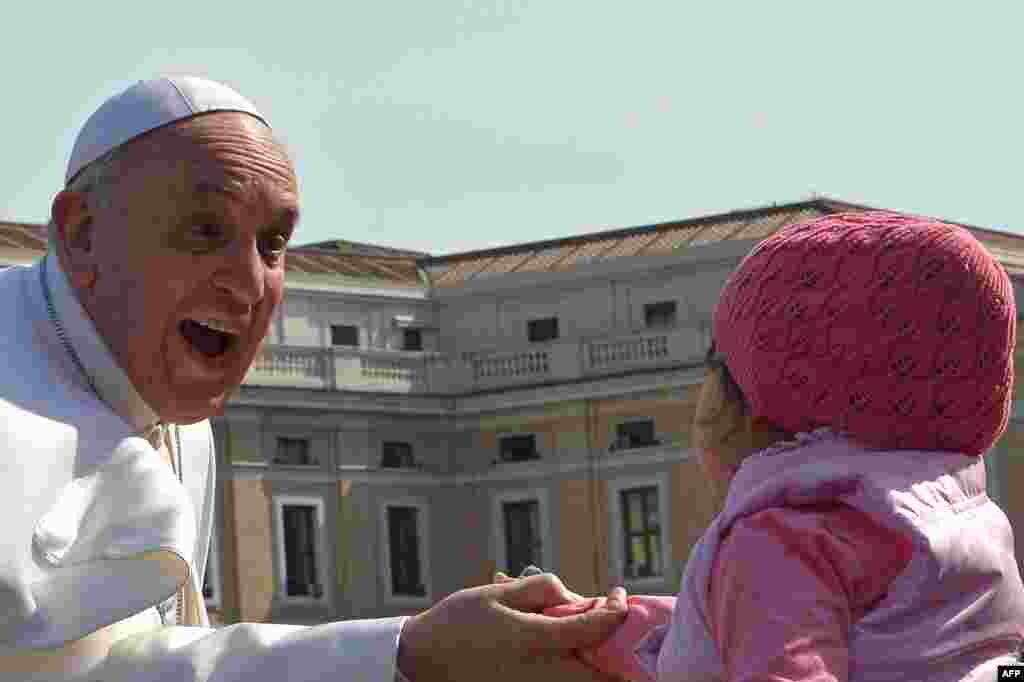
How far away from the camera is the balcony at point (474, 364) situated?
4272cm

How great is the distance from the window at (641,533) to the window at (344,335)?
4717 millimetres

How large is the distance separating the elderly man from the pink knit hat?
1.07 ft

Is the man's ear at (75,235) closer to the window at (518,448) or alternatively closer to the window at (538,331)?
the window at (518,448)

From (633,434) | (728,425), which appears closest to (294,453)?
(633,434)

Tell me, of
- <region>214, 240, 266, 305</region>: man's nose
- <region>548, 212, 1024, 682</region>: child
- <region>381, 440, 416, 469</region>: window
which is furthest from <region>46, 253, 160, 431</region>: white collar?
<region>381, 440, 416, 469</region>: window

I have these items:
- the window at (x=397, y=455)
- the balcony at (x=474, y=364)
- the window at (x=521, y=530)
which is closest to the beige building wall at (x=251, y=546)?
the balcony at (x=474, y=364)

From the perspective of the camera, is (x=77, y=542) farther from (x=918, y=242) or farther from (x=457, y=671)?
(x=918, y=242)

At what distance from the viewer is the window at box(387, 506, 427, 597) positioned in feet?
144

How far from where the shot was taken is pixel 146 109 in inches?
134

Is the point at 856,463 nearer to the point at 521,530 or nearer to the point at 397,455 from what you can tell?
the point at 397,455

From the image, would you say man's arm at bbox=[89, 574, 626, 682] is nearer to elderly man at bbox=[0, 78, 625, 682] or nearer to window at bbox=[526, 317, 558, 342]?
elderly man at bbox=[0, 78, 625, 682]

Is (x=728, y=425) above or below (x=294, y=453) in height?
above

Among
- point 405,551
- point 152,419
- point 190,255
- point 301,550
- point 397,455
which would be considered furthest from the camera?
point 405,551

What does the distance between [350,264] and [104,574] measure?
4235cm
